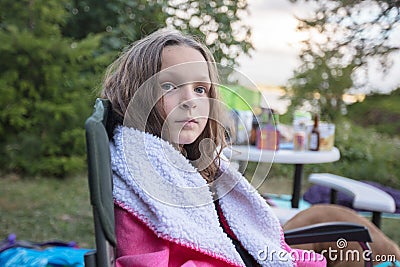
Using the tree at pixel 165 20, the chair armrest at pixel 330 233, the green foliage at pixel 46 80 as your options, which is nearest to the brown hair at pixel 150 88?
the chair armrest at pixel 330 233

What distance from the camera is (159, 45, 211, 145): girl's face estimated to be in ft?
3.01

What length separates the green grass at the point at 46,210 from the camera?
3166 mm

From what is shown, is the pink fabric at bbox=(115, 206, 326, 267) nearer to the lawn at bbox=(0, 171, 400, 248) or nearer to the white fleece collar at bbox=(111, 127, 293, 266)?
the white fleece collar at bbox=(111, 127, 293, 266)

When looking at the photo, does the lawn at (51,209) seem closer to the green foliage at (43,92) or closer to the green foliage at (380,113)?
the green foliage at (43,92)

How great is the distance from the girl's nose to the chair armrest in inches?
27.5

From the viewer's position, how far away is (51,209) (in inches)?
144

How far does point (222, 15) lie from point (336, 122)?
1.52 m

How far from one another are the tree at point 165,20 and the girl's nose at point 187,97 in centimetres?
203

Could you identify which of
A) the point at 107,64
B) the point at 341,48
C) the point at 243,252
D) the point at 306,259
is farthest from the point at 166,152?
the point at 107,64

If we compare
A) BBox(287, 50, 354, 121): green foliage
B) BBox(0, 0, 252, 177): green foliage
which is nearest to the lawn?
BBox(0, 0, 252, 177): green foliage

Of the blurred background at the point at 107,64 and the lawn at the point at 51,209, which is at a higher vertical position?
the blurred background at the point at 107,64

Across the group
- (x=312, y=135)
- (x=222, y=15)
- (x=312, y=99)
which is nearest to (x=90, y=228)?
(x=312, y=135)

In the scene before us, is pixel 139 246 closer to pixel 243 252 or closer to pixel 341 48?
pixel 243 252

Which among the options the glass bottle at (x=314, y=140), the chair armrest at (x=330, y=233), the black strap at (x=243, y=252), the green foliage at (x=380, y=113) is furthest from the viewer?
the green foliage at (x=380, y=113)
